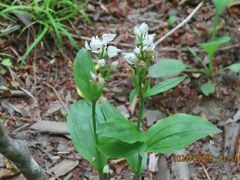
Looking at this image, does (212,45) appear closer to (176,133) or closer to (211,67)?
(211,67)

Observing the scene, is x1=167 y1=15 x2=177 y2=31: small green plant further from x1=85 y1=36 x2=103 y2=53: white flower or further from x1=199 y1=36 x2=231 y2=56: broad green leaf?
x1=85 y1=36 x2=103 y2=53: white flower

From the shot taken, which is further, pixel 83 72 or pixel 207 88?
pixel 207 88

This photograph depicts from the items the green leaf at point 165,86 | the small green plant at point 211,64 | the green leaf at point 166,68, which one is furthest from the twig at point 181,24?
the green leaf at point 165,86

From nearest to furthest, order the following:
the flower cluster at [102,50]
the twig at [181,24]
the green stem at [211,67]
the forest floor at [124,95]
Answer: the flower cluster at [102,50], the forest floor at [124,95], the green stem at [211,67], the twig at [181,24]

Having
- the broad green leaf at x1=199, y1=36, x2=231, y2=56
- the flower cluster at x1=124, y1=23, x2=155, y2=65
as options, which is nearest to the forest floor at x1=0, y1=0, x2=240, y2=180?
the broad green leaf at x1=199, y1=36, x2=231, y2=56

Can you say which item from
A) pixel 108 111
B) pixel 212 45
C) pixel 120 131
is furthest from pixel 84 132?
pixel 212 45

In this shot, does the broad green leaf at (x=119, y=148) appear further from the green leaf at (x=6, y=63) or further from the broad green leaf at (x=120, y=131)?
the green leaf at (x=6, y=63)
